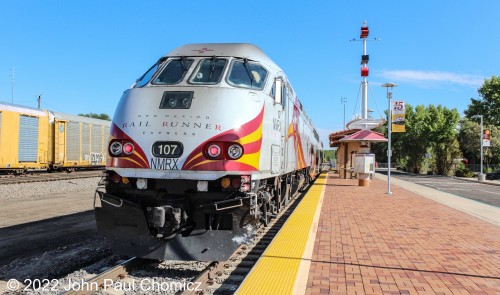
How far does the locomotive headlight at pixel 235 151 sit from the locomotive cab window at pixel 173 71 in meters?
1.51

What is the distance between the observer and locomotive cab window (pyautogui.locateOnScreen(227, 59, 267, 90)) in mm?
6474

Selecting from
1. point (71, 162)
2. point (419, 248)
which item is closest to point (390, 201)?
point (419, 248)

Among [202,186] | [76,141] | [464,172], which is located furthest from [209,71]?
[464,172]

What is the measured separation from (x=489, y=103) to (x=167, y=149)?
190ft

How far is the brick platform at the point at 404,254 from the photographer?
16.7 ft

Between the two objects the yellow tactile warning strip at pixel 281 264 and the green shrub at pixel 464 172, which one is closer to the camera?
the yellow tactile warning strip at pixel 281 264

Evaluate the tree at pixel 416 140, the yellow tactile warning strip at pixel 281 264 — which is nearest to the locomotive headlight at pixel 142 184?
the yellow tactile warning strip at pixel 281 264

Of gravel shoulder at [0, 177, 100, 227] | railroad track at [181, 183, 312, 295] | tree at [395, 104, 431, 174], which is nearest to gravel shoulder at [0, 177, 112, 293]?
gravel shoulder at [0, 177, 100, 227]

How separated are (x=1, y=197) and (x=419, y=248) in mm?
14081

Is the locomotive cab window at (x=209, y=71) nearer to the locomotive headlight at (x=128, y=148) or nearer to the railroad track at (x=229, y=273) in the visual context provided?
the locomotive headlight at (x=128, y=148)

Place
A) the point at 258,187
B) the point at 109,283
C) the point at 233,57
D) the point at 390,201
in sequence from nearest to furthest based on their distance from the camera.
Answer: the point at 109,283 → the point at 258,187 → the point at 233,57 → the point at 390,201

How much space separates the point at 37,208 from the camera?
12656mm

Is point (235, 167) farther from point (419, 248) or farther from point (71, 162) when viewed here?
point (71, 162)

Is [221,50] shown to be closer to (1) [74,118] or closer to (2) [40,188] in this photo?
(2) [40,188]
